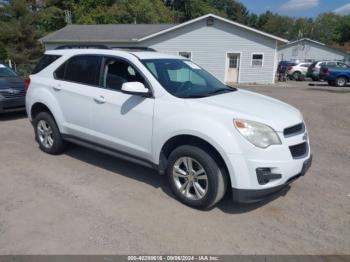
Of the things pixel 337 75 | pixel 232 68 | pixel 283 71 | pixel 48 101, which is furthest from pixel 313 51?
pixel 48 101

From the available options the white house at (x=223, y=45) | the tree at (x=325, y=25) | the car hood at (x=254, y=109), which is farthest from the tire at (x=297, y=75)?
the tree at (x=325, y=25)

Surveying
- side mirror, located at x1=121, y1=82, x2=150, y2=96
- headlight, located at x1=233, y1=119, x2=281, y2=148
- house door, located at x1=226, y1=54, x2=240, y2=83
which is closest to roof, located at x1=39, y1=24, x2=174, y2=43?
house door, located at x1=226, y1=54, x2=240, y2=83

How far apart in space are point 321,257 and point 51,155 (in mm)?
4566

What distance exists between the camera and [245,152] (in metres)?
3.47

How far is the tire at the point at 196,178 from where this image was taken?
3686 mm

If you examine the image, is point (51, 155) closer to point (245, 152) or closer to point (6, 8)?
point (245, 152)

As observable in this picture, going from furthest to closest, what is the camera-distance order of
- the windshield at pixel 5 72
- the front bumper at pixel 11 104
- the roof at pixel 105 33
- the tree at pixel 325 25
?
the tree at pixel 325 25 → the roof at pixel 105 33 → the windshield at pixel 5 72 → the front bumper at pixel 11 104

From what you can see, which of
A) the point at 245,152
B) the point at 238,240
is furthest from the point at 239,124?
the point at 238,240

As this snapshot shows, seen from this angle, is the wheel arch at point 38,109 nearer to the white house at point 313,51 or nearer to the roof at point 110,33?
the roof at point 110,33

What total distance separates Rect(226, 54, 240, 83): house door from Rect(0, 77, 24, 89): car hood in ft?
57.4

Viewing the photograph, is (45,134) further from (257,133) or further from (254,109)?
(257,133)

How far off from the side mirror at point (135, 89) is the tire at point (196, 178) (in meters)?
0.85

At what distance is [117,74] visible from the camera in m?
4.65

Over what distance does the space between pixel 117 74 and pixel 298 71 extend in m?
28.1
